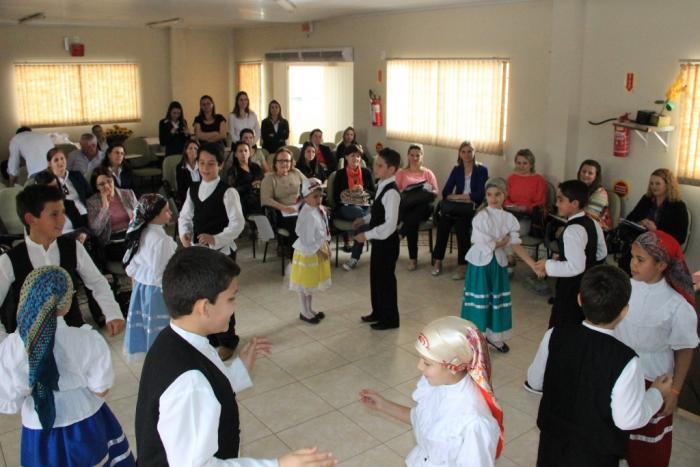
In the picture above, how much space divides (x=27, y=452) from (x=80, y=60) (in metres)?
Result: 10.2

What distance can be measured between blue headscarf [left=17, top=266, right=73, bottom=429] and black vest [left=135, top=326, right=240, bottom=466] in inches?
24.6

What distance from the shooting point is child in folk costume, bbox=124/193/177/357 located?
12.8 ft

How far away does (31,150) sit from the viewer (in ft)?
26.2

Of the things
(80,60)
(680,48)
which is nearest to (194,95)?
(80,60)

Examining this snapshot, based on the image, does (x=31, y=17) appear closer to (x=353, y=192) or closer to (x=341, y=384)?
(x=353, y=192)

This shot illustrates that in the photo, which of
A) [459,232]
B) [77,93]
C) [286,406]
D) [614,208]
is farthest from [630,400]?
[77,93]

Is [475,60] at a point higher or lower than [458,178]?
higher

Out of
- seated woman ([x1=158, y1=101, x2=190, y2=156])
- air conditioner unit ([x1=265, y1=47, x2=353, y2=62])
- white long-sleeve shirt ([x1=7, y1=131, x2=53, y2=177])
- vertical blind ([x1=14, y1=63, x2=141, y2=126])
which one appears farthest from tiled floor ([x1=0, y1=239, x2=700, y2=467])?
vertical blind ([x1=14, y1=63, x2=141, y2=126])

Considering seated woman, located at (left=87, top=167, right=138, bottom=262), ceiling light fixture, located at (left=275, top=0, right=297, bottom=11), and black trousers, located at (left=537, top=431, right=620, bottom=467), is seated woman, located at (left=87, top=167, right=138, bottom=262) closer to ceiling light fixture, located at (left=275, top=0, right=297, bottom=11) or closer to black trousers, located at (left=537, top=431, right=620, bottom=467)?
ceiling light fixture, located at (left=275, top=0, right=297, bottom=11)

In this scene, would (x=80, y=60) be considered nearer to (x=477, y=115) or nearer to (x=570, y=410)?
(x=477, y=115)

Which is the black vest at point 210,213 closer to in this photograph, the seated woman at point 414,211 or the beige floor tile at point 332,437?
the beige floor tile at point 332,437

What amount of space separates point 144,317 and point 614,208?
456 centimetres

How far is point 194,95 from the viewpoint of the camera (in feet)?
41.3

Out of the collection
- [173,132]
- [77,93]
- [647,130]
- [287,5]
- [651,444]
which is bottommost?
[651,444]
